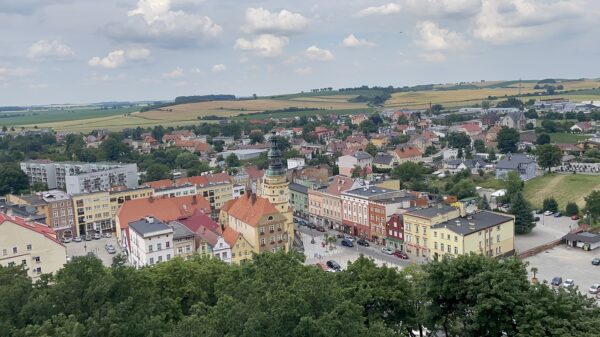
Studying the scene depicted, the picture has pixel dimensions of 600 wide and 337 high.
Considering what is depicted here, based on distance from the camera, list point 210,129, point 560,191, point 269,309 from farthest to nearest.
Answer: point 210,129, point 560,191, point 269,309

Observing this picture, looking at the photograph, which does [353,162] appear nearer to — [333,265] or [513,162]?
[513,162]

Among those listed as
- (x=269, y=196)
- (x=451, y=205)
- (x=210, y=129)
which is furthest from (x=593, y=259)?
(x=210, y=129)

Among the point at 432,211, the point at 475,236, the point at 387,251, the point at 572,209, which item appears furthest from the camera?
the point at 572,209

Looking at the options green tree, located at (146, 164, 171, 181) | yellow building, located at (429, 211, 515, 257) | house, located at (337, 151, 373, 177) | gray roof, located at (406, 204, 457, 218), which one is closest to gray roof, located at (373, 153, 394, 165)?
house, located at (337, 151, 373, 177)

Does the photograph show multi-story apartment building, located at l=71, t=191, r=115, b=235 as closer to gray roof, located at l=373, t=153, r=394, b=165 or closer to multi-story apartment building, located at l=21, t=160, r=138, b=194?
multi-story apartment building, located at l=21, t=160, r=138, b=194

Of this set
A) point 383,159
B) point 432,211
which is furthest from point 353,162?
point 432,211

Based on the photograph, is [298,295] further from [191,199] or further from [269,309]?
[191,199]

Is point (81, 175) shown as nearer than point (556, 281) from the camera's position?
No
